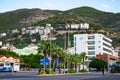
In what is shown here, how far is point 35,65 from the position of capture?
160 meters

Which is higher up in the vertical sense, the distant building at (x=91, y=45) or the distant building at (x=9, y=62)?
the distant building at (x=91, y=45)

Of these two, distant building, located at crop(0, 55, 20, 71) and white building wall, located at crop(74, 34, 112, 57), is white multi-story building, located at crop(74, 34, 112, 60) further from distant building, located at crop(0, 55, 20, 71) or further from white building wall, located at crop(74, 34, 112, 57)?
distant building, located at crop(0, 55, 20, 71)

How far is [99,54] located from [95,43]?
7.66m

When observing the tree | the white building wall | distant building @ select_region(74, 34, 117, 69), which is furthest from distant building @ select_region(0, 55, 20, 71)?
distant building @ select_region(74, 34, 117, 69)

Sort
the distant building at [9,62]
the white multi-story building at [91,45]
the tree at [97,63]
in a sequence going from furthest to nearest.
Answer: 1. the white multi-story building at [91,45]
2. the tree at [97,63]
3. the distant building at [9,62]

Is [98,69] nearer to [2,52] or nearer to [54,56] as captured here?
[2,52]

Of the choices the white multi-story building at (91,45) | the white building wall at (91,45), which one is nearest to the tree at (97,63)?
the white multi-story building at (91,45)

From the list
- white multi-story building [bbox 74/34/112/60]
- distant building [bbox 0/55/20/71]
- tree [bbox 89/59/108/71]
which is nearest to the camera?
distant building [bbox 0/55/20/71]

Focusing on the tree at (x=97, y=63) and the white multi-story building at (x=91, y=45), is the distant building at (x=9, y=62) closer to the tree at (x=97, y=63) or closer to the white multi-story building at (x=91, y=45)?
the tree at (x=97, y=63)

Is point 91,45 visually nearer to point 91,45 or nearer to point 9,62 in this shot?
point 91,45

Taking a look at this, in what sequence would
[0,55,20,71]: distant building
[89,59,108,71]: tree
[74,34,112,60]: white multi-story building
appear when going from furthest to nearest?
[74,34,112,60]: white multi-story building < [89,59,108,71]: tree < [0,55,20,71]: distant building

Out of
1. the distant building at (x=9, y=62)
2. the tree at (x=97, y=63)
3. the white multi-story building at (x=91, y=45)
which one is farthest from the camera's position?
the white multi-story building at (x=91, y=45)

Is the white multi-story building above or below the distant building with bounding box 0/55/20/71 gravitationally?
above

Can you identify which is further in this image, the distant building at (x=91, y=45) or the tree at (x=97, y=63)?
the distant building at (x=91, y=45)
